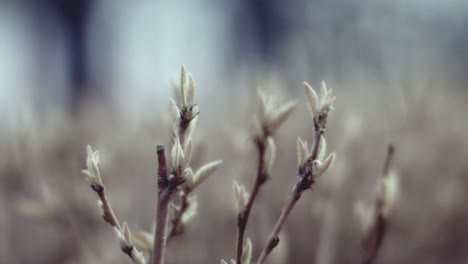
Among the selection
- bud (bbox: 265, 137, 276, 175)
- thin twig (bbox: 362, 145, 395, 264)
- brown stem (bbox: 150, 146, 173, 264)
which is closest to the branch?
brown stem (bbox: 150, 146, 173, 264)

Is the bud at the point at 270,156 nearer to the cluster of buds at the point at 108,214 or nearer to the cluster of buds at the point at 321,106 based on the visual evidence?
the cluster of buds at the point at 321,106

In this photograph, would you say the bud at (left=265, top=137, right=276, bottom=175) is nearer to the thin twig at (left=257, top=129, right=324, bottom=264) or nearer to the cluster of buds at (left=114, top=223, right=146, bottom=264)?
the thin twig at (left=257, top=129, right=324, bottom=264)

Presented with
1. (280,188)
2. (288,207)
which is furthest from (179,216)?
(280,188)

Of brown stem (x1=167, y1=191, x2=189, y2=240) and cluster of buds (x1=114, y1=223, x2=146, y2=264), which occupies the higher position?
brown stem (x1=167, y1=191, x2=189, y2=240)

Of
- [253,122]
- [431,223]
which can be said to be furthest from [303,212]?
[253,122]

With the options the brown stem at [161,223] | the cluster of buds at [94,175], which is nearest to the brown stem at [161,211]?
the brown stem at [161,223]

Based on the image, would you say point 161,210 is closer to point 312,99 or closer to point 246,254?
point 246,254

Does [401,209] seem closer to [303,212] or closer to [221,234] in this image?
[303,212]
